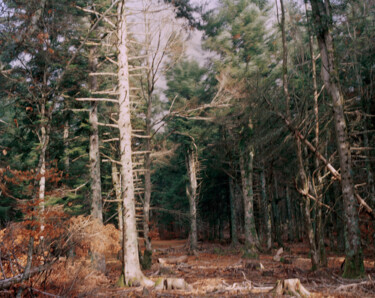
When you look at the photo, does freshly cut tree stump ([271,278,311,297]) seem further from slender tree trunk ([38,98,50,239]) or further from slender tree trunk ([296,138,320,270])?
slender tree trunk ([38,98,50,239])

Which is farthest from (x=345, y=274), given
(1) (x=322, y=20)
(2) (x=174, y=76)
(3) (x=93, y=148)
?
(2) (x=174, y=76)

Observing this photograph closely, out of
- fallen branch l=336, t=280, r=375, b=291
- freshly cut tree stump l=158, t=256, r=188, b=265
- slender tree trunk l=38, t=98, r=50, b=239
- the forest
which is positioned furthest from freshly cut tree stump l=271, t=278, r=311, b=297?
freshly cut tree stump l=158, t=256, r=188, b=265

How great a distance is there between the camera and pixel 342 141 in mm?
8195

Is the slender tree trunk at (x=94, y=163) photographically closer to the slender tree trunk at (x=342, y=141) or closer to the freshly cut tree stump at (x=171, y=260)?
the freshly cut tree stump at (x=171, y=260)

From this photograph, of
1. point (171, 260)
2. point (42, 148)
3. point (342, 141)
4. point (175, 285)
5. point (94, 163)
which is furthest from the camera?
point (171, 260)

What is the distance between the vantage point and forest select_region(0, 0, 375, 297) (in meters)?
6.57

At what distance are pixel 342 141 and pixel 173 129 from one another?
716cm

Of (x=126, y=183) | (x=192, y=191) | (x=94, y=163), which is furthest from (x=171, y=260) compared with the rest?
(x=126, y=183)

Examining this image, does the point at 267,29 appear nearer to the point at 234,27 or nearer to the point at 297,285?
the point at 234,27

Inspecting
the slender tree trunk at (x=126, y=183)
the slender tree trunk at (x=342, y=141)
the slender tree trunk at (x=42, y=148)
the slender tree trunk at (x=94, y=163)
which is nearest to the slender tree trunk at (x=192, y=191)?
the slender tree trunk at (x=94, y=163)

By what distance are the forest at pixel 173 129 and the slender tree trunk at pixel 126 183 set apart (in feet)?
0.12

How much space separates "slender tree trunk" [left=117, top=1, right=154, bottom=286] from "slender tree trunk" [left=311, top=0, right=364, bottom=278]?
5229 millimetres

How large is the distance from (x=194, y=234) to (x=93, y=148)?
1035 centimetres

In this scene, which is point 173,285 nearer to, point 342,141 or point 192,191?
point 342,141
